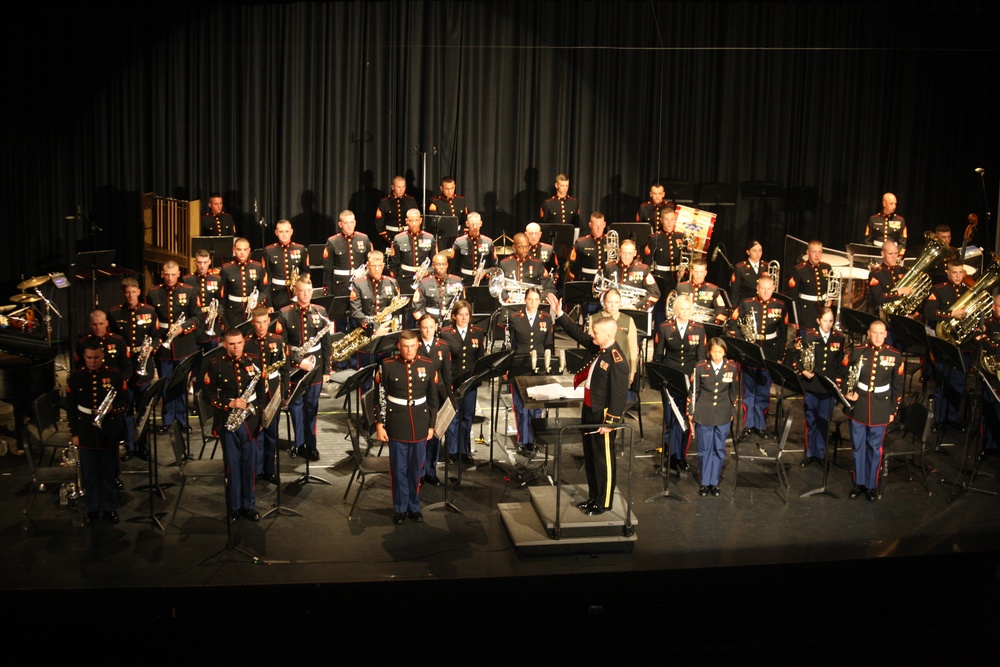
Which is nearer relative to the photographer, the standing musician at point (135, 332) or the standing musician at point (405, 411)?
the standing musician at point (405, 411)

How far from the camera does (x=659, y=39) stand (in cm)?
1755

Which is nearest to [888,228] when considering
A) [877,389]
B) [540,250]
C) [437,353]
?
[540,250]

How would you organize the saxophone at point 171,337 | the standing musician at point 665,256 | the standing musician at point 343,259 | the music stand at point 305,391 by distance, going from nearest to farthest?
1. the music stand at point 305,391
2. the saxophone at point 171,337
3. the standing musician at point 343,259
4. the standing musician at point 665,256

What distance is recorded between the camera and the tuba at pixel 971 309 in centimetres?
1193

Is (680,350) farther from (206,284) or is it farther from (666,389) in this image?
(206,284)

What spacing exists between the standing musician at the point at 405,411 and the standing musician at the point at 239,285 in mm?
3981

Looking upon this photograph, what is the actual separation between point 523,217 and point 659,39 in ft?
11.6

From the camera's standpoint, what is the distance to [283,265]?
45.3 feet

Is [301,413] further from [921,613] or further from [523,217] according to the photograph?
[523,217]

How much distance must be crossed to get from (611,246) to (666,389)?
440 centimetres

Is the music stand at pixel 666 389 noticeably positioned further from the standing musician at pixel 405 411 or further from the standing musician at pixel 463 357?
the standing musician at pixel 405 411

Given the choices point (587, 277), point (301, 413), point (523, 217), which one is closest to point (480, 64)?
point (523, 217)

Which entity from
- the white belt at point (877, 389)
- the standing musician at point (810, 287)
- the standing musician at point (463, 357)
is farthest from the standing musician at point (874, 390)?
the standing musician at point (463, 357)

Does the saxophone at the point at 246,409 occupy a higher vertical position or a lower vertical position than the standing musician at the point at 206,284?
lower
